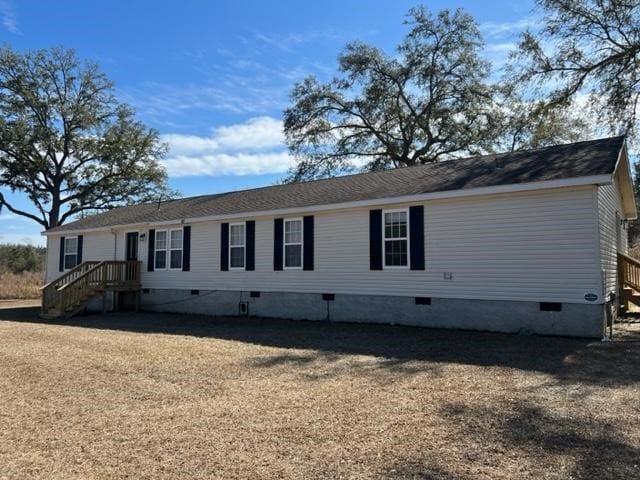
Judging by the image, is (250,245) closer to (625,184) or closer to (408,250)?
(408,250)

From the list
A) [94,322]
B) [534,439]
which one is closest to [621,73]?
[534,439]

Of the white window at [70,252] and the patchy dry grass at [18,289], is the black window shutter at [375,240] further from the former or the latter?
the patchy dry grass at [18,289]

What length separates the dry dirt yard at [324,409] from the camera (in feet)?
13.0

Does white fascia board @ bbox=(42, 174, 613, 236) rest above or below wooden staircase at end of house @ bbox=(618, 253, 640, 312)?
above

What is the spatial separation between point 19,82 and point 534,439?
110 ft

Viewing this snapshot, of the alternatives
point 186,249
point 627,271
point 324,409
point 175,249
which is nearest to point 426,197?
point 627,271

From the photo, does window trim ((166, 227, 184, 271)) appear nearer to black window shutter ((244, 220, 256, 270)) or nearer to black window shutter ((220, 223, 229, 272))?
black window shutter ((220, 223, 229, 272))

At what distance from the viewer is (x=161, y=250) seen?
1761 cm

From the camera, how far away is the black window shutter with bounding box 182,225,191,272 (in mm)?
A: 16734

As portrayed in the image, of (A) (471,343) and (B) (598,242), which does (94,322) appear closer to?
(A) (471,343)

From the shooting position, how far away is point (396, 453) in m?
4.18

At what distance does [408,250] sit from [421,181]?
207cm

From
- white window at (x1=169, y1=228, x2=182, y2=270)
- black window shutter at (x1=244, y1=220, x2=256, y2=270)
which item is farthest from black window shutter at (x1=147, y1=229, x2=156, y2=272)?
black window shutter at (x1=244, y1=220, x2=256, y2=270)

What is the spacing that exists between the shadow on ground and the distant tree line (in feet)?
113
